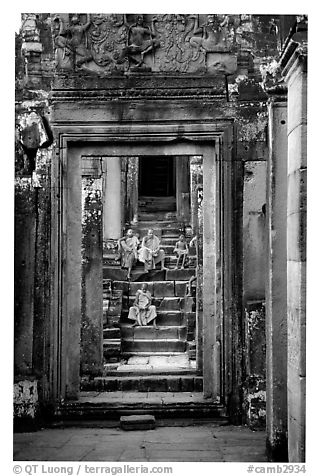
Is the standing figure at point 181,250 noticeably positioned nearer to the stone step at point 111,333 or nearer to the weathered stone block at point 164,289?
the weathered stone block at point 164,289

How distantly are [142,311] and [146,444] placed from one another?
662 centimetres

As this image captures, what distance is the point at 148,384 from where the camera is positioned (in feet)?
29.4

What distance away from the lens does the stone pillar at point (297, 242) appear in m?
4.61

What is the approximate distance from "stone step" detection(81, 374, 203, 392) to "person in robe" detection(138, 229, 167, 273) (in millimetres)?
6695

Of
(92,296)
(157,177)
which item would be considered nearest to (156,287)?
(92,296)

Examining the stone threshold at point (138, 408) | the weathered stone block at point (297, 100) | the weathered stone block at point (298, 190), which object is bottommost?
the stone threshold at point (138, 408)

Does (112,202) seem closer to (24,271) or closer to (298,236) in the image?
(24,271)

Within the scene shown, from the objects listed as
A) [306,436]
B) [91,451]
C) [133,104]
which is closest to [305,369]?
[306,436]

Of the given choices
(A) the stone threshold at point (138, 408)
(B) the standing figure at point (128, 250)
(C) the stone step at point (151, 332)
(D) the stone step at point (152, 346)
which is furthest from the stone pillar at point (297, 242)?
(B) the standing figure at point (128, 250)

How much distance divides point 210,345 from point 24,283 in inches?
87.9

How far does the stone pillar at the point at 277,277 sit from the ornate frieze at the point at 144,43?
2218mm

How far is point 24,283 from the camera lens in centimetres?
747

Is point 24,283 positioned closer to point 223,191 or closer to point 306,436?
point 223,191

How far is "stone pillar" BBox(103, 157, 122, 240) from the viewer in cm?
1875
